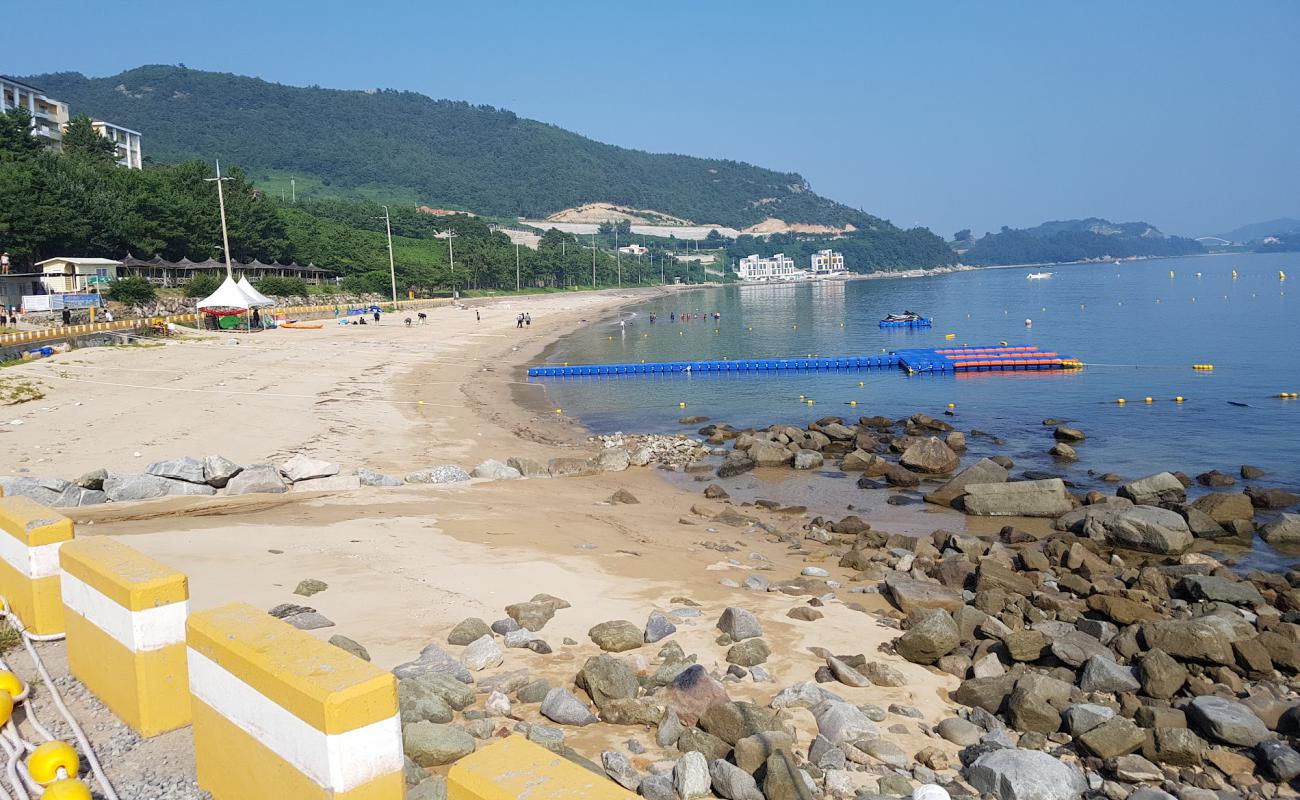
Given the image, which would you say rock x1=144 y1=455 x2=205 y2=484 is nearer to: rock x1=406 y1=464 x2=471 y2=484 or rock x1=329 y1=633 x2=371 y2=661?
rock x1=406 y1=464 x2=471 y2=484

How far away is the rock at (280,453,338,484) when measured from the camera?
18734 mm

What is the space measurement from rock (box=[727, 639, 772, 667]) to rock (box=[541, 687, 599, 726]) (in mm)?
2332

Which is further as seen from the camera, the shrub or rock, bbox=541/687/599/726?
the shrub

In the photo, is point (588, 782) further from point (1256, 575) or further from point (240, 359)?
point (240, 359)

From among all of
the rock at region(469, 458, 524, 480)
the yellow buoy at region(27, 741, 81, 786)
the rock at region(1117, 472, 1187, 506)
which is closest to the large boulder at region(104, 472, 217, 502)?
the rock at region(469, 458, 524, 480)

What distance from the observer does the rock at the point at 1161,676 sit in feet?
35.4

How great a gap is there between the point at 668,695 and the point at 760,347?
58914 millimetres

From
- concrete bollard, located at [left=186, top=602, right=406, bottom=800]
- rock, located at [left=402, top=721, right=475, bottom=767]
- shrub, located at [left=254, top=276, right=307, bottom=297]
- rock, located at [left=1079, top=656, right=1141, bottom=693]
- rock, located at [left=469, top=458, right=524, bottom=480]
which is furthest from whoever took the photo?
shrub, located at [left=254, top=276, right=307, bottom=297]

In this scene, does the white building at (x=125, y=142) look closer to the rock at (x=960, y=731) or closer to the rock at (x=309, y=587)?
the rock at (x=309, y=587)

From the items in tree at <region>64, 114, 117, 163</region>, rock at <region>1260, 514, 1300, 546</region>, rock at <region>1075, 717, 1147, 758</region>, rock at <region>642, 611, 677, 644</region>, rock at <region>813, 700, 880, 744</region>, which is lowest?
rock at <region>1260, 514, 1300, 546</region>

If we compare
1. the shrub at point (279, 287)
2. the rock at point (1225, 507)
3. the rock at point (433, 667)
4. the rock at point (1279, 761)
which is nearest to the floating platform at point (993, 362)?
the rock at point (1225, 507)

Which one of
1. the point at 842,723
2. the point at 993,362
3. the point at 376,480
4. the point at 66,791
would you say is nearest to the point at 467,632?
the point at 842,723

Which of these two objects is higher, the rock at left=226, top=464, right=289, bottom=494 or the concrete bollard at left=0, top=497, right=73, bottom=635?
the concrete bollard at left=0, top=497, right=73, bottom=635

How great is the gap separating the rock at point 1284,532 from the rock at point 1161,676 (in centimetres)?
969
